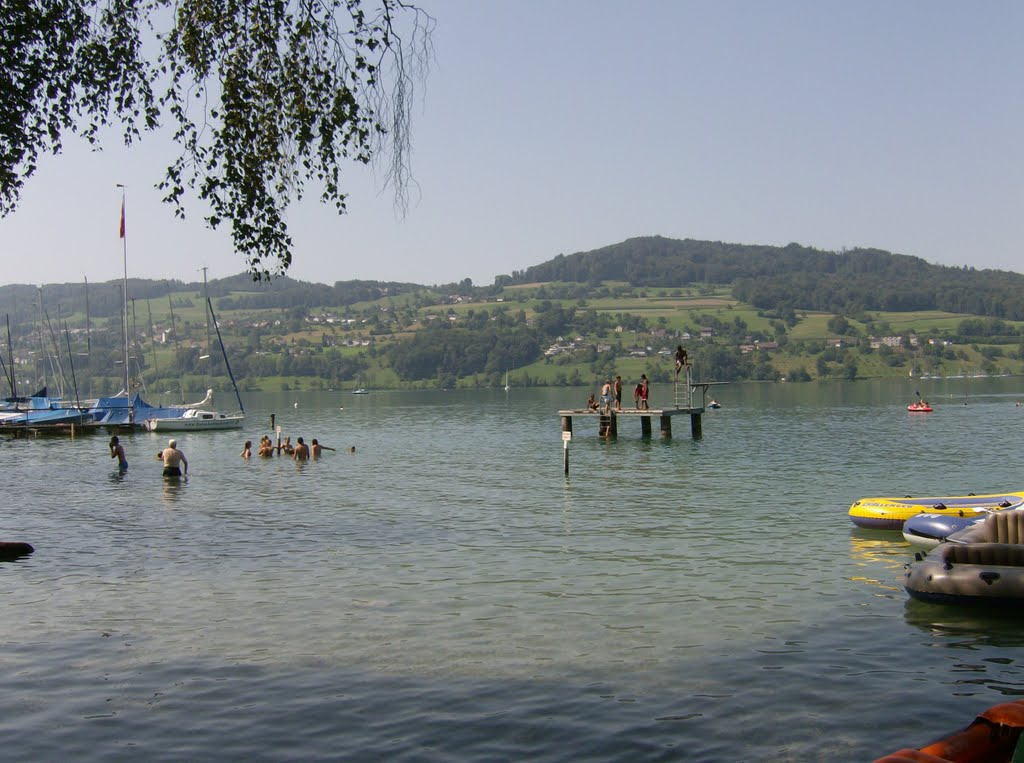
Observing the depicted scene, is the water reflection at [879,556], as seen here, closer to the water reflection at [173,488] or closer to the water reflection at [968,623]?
the water reflection at [968,623]

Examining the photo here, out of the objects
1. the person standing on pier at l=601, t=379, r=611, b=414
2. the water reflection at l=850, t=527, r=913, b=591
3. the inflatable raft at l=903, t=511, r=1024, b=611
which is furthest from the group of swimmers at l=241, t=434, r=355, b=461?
the inflatable raft at l=903, t=511, r=1024, b=611

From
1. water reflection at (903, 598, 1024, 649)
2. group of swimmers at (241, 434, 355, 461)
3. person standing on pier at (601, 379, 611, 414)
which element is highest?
person standing on pier at (601, 379, 611, 414)

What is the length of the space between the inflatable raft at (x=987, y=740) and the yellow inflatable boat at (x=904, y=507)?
1655 cm

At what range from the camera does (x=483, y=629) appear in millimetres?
15992

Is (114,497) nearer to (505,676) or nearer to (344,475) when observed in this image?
(344,475)

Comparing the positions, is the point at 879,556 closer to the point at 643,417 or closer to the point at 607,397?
the point at 643,417

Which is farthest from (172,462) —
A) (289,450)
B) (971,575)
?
(971,575)

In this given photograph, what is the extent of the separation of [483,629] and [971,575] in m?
7.91

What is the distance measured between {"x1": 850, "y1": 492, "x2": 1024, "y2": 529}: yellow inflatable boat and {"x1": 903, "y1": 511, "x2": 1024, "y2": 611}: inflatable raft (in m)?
6.53

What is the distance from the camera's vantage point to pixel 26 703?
12.6 metres

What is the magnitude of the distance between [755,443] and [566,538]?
36.2 metres

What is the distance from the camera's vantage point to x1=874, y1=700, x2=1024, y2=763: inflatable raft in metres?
8.35

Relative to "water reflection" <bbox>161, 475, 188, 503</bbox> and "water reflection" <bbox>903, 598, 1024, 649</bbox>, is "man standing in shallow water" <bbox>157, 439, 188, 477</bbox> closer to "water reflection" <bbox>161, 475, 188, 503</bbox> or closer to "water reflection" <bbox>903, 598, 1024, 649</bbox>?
"water reflection" <bbox>161, 475, 188, 503</bbox>

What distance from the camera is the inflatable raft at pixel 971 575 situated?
1644 cm
